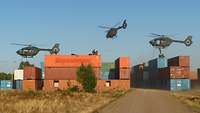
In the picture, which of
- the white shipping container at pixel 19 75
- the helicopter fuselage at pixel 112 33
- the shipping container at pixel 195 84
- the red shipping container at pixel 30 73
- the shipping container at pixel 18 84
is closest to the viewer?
the helicopter fuselage at pixel 112 33

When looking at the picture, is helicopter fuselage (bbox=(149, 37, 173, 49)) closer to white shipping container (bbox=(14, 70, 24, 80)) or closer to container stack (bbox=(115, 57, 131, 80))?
container stack (bbox=(115, 57, 131, 80))

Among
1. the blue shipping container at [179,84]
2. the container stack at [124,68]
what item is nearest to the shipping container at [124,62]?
the container stack at [124,68]

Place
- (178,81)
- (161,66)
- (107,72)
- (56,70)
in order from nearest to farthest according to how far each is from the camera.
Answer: (178,81), (56,70), (161,66), (107,72)

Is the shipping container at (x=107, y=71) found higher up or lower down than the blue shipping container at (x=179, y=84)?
higher up

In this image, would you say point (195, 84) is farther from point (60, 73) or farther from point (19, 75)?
point (19, 75)

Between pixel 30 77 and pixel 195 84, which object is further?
pixel 195 84

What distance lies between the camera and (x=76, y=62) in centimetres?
15738

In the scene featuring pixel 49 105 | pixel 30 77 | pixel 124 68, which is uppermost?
pixel 124 68

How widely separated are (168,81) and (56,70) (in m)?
38.5

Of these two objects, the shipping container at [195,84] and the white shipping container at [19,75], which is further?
the white shipping container at [19,75]

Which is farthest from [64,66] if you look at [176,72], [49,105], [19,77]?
[49,105]

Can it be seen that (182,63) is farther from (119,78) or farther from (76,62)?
(76,62)

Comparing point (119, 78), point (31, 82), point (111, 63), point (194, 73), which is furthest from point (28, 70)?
point (194, 73)

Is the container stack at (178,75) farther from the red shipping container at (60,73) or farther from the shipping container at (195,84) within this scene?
the red shipping container at (60,73)
